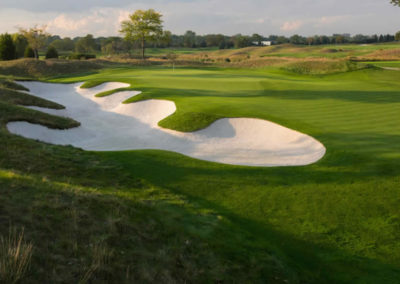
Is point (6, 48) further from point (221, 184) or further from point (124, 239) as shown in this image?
point (124, 239)

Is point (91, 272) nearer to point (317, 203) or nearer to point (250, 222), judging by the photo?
point (250, 222)

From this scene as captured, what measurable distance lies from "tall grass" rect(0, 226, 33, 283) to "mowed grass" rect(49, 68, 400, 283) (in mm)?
4784

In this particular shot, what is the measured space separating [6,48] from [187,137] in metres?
A: 53.2

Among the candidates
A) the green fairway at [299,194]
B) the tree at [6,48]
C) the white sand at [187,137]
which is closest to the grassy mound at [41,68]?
the tree at [6,48]

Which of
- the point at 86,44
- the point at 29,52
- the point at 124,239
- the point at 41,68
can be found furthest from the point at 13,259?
the point at 86,44

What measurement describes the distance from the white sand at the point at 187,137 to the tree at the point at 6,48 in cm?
4194

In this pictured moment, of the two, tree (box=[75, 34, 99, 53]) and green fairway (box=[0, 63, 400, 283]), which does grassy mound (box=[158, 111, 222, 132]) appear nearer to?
green fairway (box=[0, 63, 400, 283])

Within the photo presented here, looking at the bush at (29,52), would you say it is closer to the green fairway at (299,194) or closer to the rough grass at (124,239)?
the green fairway at (299,194)

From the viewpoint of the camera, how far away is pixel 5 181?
734 centimetres

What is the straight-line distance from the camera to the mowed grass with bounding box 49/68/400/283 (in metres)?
7.13

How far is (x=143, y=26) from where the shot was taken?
77062mm

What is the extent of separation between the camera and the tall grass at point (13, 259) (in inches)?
170

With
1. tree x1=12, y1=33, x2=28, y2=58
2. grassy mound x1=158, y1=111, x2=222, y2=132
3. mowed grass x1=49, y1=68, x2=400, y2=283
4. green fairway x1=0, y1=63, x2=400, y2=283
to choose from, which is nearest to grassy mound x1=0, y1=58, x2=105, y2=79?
tree x1=12, y1=33, x2=28, y2=58

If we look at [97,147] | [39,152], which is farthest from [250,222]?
[97,147]
